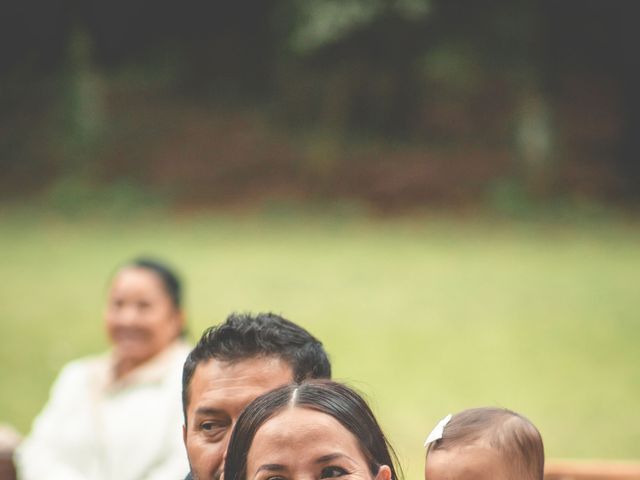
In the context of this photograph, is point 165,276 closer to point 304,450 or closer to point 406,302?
point 304,450

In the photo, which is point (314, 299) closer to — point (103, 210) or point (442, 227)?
point (442, 227)

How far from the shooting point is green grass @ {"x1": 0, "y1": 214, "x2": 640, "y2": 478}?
6543 millimetres

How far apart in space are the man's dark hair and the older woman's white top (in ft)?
4.40

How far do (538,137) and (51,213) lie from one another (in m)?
8.05

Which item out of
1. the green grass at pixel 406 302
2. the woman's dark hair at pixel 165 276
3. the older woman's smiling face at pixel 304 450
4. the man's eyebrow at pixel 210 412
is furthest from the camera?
the green grass at pixel 406 302

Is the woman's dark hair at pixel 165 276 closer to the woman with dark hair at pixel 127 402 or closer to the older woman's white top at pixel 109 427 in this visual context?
the woman with dark hair at pixel 127 402

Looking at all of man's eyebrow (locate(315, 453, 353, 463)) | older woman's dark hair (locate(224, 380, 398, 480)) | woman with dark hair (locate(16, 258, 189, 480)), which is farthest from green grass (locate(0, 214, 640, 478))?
man's eyebrow (locate(315, 453, 353, 463))

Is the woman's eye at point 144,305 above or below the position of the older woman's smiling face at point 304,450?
above

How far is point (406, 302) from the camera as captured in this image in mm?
9422

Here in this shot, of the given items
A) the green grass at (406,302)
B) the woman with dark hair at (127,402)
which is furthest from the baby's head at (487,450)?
the green grass at (406,302)

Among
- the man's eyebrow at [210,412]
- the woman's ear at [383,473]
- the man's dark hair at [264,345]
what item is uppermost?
the man's dark hair at [264,345]

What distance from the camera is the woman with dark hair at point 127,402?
10.9 feet

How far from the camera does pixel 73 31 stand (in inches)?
650

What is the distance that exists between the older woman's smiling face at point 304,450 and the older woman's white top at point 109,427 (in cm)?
173
